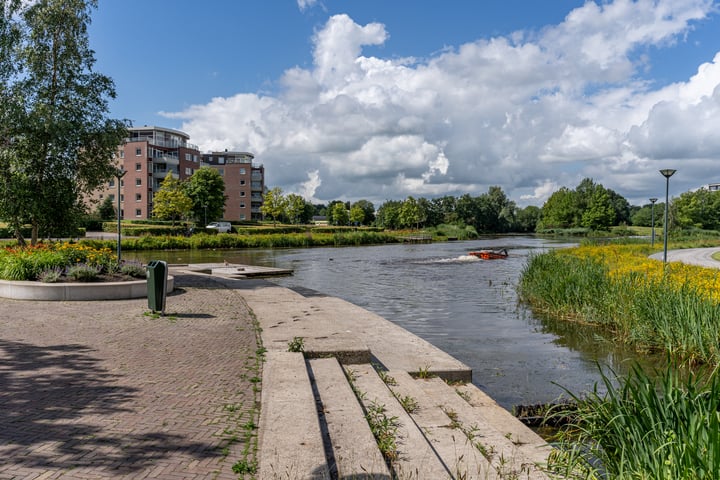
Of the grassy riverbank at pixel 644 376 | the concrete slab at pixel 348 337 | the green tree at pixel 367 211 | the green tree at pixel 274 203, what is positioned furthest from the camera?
the green tree at pixel 367 211

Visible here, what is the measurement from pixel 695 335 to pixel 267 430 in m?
7.88

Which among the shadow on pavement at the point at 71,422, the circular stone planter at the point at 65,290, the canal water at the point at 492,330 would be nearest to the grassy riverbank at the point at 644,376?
the canal water at the point at 492,330

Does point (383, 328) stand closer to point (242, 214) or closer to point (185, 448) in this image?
point (185, 448)

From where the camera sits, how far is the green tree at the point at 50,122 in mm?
15844

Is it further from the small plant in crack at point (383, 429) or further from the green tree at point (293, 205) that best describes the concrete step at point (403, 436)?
the green tree at point (293, 205)

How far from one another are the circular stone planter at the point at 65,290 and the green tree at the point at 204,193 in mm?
58507

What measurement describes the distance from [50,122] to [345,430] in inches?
594

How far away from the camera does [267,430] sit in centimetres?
453

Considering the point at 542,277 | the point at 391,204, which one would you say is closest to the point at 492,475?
the point at 542,277

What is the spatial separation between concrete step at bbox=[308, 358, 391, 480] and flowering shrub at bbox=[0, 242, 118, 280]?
9964mm

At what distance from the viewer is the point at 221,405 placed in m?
5.46

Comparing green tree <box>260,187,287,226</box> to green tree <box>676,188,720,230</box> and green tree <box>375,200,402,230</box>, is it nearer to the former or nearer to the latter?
green tree <box>375,200,402,230</box>

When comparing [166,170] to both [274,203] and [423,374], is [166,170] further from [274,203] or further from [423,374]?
[423,374]

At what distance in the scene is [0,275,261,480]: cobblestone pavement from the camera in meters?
4.09
